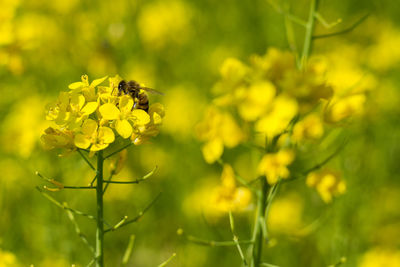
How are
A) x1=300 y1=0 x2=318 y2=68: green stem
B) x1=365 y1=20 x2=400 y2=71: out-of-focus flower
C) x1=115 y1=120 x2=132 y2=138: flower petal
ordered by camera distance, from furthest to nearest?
1. x1=365 y1=20 x2=400 y2=71: out-of-focus flower
2. x1=300 y1=0 x2=318 y2=68: green stem
3. x1=115 y1=120 x2=132 y2=138: flower petal

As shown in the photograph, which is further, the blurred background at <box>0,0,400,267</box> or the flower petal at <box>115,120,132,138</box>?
the blurred background at <box>0,0,400,267</box>

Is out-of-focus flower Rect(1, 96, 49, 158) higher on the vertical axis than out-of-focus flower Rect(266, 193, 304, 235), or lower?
higher

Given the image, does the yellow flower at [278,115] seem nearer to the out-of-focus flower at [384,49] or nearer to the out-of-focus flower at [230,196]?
the out-of-focus flower at [230,196]

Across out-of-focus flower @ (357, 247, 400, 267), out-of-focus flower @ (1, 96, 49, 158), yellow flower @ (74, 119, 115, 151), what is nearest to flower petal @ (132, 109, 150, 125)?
yellow flower @ (74, 119, 115, 151)

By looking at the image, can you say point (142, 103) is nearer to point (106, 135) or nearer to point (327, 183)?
point (106, 135)

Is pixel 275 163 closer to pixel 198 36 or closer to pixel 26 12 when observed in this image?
pixel 198 36

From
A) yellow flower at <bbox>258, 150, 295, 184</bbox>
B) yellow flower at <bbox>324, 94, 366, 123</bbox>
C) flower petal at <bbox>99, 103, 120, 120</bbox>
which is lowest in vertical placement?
yellow flower at <bbox>258, 150, 295, 184</bbox>

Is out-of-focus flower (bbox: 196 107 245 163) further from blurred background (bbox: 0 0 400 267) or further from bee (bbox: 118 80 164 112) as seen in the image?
blurred background (bbox: 0 0 400 267)

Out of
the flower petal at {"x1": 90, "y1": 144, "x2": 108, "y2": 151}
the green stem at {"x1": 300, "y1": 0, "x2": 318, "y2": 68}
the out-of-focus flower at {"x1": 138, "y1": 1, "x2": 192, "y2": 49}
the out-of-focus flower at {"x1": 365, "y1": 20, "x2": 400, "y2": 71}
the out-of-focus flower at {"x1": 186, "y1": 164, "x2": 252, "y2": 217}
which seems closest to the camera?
the flower petal at {"x1": 90, "y1": 144, "x2": 108, "y2": 151}
